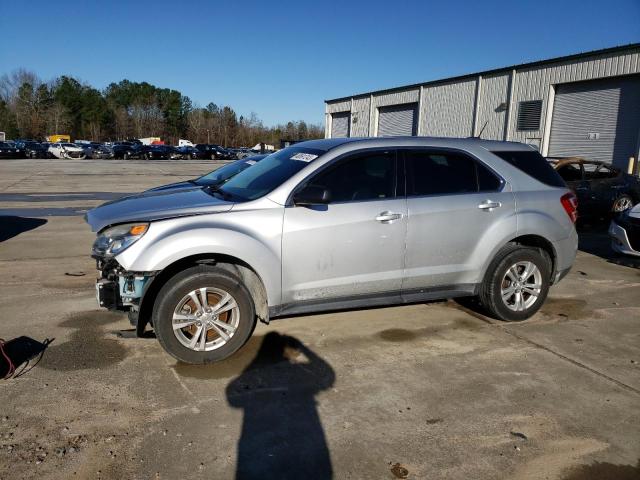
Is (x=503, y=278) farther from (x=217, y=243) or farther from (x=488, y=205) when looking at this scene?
(x=217, y=243)

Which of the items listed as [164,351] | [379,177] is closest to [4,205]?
[164,351]

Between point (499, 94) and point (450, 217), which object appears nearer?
point (450, 217)

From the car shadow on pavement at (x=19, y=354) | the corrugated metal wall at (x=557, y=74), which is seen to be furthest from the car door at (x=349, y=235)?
the corrugated metal wall at (x=557, y=74)

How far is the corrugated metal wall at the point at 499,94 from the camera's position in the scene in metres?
18.8

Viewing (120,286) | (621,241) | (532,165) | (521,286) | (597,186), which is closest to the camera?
(120,286)

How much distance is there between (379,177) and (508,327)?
2037 mm

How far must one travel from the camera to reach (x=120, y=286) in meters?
4.00

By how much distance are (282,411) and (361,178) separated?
2.13 m

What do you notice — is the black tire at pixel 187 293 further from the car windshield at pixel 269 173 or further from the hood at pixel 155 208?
the car windshield at pixel 269 173

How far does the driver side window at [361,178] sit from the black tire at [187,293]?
3.60 ft

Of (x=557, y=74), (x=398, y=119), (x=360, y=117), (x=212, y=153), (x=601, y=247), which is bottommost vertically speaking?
(x=601, y=247)

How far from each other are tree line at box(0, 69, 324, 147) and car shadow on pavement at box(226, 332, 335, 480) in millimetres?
95882

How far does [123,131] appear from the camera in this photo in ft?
363

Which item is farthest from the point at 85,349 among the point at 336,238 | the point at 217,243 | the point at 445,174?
the point at 445,174
